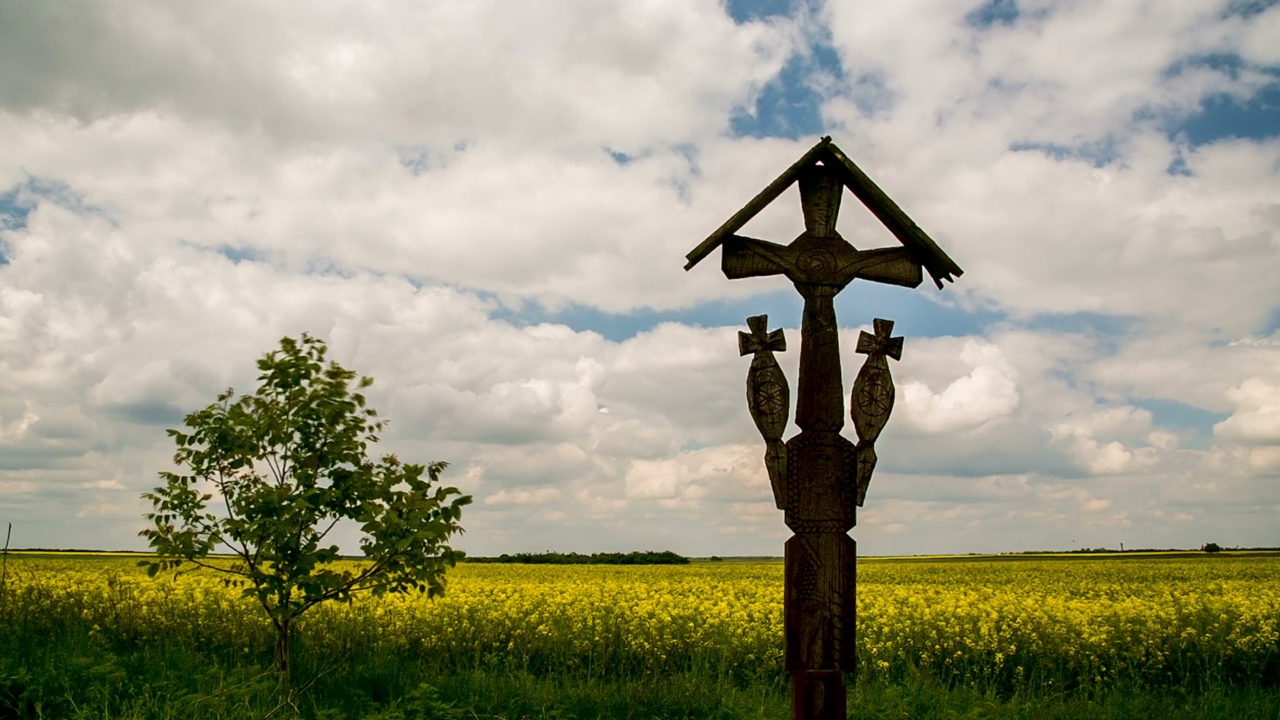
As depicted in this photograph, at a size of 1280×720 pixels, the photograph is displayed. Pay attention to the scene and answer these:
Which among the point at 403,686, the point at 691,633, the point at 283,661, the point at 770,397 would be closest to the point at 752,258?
the point at 770,397

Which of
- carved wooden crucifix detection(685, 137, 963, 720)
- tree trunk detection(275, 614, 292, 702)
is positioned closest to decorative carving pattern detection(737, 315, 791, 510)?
carved wooden crucifix detection(685, 137, 963, 720)

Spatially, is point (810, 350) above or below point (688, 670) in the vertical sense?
above

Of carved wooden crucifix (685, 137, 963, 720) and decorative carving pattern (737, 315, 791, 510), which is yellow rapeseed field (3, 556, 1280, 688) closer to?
carved wooden crucifix (685, 137, 963, 720)

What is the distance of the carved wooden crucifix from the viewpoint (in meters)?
4.83

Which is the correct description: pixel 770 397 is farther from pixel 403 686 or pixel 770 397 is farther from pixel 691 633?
pixel 691 633

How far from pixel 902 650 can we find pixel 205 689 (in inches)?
298

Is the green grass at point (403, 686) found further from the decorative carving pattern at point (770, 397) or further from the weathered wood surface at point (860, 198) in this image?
the weathered wood surface at point (860, 198)

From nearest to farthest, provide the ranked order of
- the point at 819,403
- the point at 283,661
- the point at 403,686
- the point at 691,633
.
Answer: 1. the point at 819,403
2. the point at 283,661
3. the point at 403,686
4. the point at 691,633

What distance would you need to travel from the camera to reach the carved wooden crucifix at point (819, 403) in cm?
483

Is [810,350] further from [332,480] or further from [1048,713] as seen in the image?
[1048,713]

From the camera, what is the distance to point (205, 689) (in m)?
8.09

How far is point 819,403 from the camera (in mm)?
4957

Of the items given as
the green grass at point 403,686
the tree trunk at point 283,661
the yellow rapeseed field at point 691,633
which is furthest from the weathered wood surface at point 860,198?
the yellow rapeseed field at point 691,633

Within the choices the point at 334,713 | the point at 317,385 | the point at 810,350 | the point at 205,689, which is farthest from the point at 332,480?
the point at 810,350
